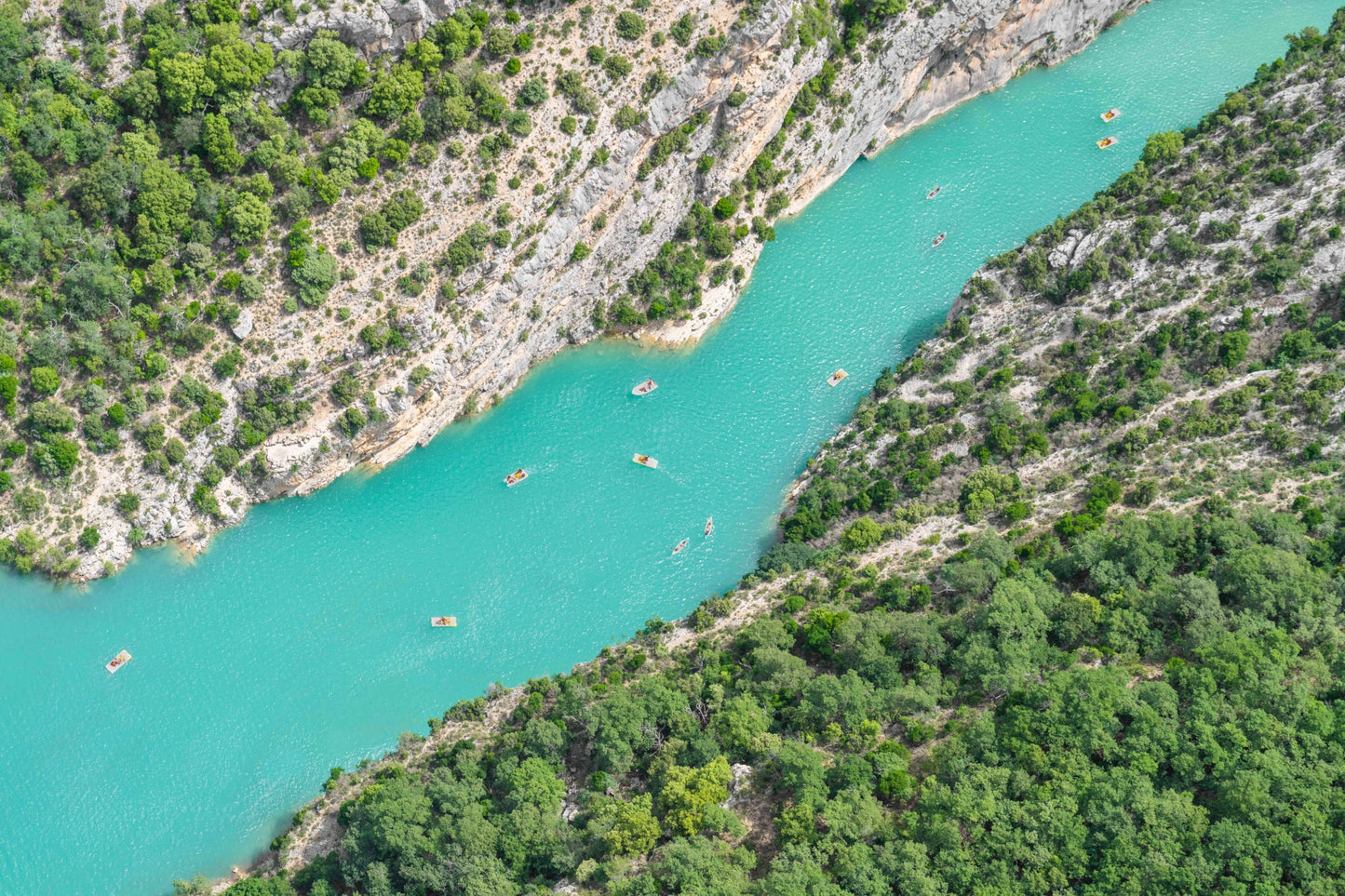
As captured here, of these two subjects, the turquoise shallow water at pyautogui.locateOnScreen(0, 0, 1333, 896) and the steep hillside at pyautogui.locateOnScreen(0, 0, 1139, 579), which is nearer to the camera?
the turquoise shallow water at pyautogui.locateOnScreen(0, 0, 1333, 896)

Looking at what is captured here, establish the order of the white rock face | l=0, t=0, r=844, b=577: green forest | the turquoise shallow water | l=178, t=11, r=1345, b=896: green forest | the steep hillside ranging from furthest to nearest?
the white rock face
the steep hillside
l=0, t=0, r=844, b=577: green forest
the turquoise shallow water
l=178, t=11, r=1345, b=896: green forest

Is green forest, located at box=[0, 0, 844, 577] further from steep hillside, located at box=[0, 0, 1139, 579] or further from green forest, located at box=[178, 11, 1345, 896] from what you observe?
green forest, located at box=[178, 11, 1345, 896]

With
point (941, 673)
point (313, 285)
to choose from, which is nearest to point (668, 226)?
point (313, 285)

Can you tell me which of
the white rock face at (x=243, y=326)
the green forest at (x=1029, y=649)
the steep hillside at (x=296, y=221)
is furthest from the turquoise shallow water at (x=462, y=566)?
the white rock face at (x=243, y=326)

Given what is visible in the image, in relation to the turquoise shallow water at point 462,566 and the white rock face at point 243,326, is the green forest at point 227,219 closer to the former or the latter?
the white rock face at point 243,326

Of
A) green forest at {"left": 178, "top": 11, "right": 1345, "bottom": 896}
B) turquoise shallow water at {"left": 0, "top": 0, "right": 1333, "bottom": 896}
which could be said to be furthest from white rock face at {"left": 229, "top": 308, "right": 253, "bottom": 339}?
green forest at {"left": 178, "top": 11, "right": 1345, "bottom": 896}

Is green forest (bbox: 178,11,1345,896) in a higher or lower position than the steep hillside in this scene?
lower
